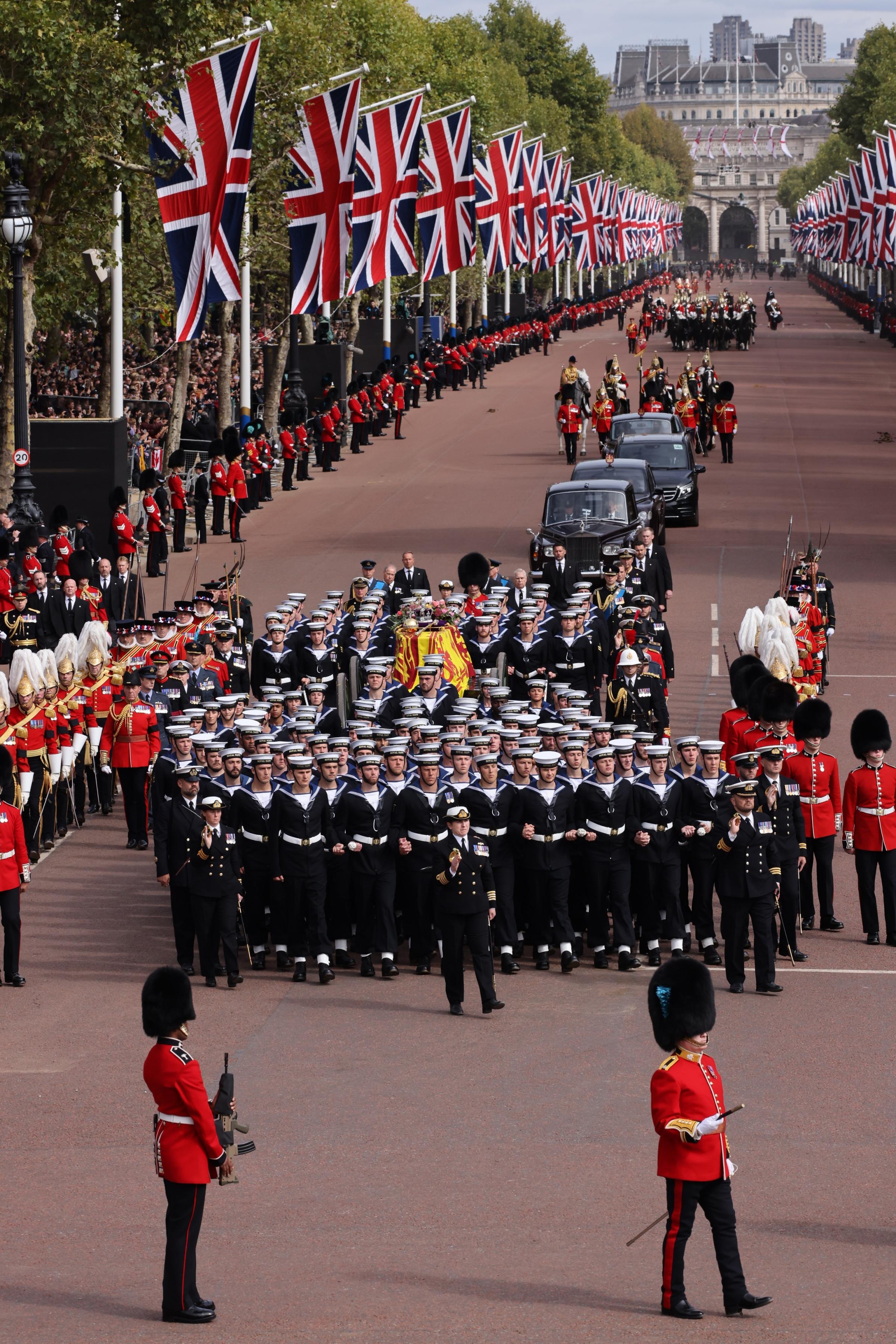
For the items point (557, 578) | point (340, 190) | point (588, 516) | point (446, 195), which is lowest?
point (557, 578)

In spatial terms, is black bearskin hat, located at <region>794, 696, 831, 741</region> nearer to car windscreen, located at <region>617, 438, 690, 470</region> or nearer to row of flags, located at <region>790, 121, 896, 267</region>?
car windscreen, located at <region>617, 438, 690, 470</region>

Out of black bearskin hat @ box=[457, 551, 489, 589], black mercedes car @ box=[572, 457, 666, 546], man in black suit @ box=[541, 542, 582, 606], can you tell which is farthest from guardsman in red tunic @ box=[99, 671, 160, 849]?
black mercedes car @ box=[572, 457, 666, 546]

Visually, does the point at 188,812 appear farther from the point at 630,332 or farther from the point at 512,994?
the point at 630,332

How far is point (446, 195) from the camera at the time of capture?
4438 cm

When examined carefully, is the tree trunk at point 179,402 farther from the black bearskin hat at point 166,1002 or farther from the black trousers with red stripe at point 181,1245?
the black trousers with red stripe at point 181,1245

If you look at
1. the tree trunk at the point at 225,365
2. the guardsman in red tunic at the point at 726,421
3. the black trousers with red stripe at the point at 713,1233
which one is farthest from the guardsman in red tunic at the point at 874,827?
the guardsman in red tunic at the point at 726,421

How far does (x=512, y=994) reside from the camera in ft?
45.1

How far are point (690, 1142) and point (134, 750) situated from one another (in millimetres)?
9690

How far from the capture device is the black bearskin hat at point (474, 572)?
21297 millimetres

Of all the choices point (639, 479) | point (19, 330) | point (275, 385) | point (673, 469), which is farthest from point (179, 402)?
point (19, 330)

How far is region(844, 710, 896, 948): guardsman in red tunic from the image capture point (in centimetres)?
1470

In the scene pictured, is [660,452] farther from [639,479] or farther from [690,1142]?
[690,1142]

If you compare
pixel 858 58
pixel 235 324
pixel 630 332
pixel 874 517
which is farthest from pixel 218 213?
pixel 858 58

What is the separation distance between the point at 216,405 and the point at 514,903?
32.5 meters
